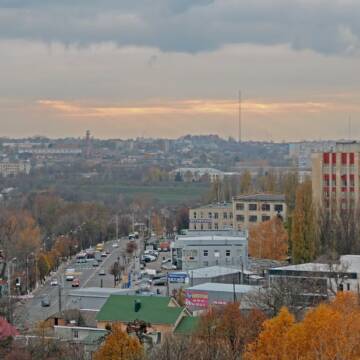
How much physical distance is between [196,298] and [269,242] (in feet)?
33.5

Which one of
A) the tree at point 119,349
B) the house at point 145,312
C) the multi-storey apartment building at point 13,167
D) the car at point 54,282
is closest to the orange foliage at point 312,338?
the tree at point 119,349

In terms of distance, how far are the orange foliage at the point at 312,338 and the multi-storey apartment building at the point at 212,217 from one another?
24.1 metres

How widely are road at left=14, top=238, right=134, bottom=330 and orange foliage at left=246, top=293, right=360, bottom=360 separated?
5934 millimetres

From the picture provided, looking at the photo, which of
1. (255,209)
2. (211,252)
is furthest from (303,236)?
(255,209)

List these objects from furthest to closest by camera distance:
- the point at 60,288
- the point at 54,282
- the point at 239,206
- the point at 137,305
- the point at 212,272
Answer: the point at 239,206, the point at 54,282, the point at 60,288, the point at 212,272, the point at 137,305

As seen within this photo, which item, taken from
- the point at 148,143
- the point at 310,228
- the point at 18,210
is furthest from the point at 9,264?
the point at 148,143

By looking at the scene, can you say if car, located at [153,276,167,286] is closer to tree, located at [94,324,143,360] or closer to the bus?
the bus

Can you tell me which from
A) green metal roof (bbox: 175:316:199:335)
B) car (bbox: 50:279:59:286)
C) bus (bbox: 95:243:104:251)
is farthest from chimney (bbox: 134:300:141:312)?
bus (bbox: 95:243:104:251)

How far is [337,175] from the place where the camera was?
31750mm

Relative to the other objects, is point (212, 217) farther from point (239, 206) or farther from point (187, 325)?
point (187, 325)

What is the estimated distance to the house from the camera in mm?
17766

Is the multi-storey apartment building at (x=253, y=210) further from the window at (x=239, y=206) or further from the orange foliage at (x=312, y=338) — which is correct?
the orange foliage at (x=312, y=338)

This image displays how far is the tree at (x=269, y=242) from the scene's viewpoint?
3034cm

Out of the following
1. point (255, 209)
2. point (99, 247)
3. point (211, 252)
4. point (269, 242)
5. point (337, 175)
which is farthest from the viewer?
point (99, 247)
